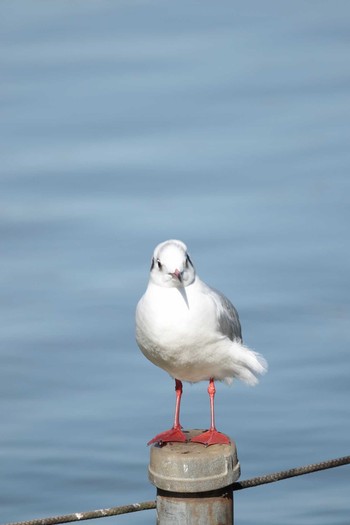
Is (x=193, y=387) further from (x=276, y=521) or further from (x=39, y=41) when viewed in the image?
(x=39, y=41)

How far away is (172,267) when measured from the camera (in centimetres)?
637

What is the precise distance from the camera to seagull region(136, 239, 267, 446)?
20.8 feet

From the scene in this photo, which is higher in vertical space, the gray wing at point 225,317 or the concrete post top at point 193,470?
the gray wing at point 225,317

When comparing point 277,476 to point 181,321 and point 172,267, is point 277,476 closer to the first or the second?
point 181,321

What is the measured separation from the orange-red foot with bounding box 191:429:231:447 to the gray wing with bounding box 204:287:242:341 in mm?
682

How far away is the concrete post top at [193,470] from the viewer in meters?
5.46

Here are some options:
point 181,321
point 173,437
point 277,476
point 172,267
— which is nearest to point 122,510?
point 173,437

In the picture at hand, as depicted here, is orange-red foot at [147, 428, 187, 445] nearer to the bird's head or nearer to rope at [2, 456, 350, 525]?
rope at [2, 456, 350, 525]

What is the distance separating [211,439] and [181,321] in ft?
2.23

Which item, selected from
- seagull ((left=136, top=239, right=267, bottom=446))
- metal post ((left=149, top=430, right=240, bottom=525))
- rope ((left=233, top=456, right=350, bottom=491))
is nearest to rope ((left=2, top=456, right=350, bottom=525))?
rope ((left=233, top=456, right=350, bottom=491))

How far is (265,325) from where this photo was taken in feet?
36.4

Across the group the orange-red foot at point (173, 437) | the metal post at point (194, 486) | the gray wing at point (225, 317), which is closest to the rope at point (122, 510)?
the metal post at point (194, 486)

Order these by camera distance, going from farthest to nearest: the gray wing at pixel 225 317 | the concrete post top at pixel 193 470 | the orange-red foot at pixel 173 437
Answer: the gray wing at pixel 225 317
the orange-red foot at pixel 173 437
the concrete post top at pixel 193 470

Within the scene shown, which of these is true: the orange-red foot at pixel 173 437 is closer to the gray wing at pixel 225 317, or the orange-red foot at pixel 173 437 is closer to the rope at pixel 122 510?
the rope at pixel 122 510
